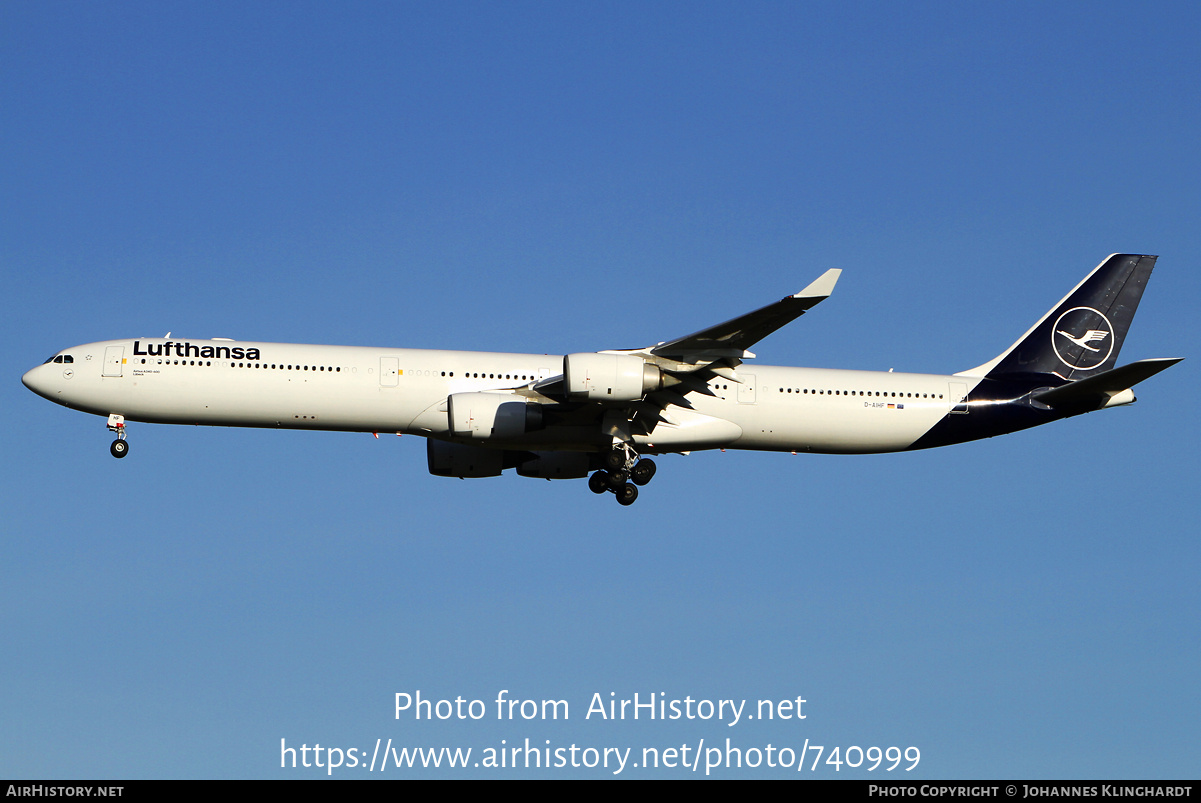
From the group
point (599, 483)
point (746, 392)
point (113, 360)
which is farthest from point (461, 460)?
point (113, 360)

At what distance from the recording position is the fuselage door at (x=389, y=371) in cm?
3631

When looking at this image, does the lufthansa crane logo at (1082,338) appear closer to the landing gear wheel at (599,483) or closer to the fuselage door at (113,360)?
the landing gear wheel at (599,483)

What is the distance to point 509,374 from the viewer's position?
37.2 meters

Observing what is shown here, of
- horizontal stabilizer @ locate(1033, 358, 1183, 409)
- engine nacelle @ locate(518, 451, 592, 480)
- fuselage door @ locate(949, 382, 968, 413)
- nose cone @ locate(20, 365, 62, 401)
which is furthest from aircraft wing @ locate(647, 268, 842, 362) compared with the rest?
nose cone @ locate(20, 365, 62, 401)

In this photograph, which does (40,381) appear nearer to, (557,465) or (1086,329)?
(557,465)

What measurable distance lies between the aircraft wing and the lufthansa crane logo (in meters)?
13.4

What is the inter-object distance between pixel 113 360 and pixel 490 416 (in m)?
11.4

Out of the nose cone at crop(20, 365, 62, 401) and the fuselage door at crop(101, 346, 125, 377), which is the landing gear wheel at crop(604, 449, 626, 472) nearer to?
the fuselage door at crop(101, 346, 125, 377)

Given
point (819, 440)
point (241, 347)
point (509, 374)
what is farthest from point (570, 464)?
point (241, 347)

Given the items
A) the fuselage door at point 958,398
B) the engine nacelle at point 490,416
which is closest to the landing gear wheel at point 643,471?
the engine nacelle at point 490,416
